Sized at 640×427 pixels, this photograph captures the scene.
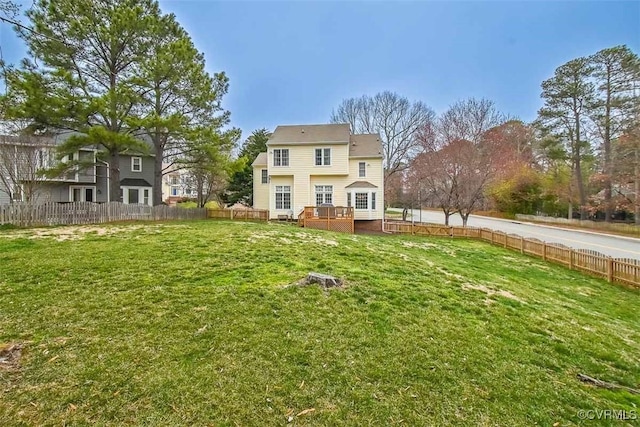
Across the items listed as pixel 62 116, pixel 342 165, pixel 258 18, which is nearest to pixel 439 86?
pixel 342 165

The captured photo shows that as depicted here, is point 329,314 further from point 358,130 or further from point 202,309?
point 358,130

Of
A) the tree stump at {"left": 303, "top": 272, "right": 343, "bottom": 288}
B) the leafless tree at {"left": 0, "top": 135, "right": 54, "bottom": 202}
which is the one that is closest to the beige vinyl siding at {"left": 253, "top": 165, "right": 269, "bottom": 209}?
the leafless tree at {"left": 0, "top": 135, "right": 54, "bottom": 202}

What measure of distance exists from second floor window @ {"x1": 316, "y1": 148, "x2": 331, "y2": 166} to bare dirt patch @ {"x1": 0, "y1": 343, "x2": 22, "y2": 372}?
64.1ft

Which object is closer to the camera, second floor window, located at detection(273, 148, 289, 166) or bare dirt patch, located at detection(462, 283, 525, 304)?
bare dirt patch, located at detection(462, 283, 525, 304)

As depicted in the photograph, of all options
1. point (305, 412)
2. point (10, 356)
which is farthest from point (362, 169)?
point (10, 356)

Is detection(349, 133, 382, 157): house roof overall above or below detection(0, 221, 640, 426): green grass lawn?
above

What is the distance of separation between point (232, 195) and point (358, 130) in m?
16.6

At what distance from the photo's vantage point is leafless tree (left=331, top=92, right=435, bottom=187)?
33.0 metres

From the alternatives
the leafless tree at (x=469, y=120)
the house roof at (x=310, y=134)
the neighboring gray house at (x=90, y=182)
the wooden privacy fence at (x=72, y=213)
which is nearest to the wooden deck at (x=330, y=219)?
the house roof at (x=310, y=134)

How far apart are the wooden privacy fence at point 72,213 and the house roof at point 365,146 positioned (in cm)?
1394

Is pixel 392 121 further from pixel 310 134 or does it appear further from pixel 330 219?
pixel 330 219

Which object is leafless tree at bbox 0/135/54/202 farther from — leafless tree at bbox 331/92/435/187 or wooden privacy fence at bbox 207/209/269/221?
leafless tree at bbox 331/92/435/187

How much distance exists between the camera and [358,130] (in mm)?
35625

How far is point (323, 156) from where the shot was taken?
862 inches
